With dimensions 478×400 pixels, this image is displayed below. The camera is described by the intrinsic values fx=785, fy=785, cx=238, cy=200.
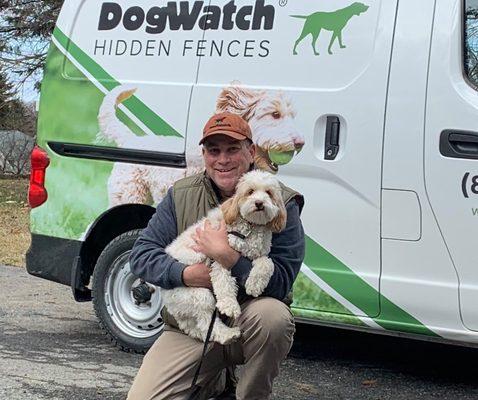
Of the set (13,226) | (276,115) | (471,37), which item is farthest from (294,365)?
(13,226)

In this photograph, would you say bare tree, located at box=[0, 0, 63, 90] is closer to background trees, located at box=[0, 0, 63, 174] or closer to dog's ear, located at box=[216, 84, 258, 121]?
background trees, located at box=[0, 0, 63, 174]

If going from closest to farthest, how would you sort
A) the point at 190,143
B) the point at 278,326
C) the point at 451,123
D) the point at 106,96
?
the point at 278,326
the point at 451,123
the point at 190,143
the point at 106,96

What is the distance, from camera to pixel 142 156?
15.3ft

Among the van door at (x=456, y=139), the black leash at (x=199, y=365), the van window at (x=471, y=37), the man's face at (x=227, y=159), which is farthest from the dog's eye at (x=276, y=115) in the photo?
the black leash at (x=199, y=365)

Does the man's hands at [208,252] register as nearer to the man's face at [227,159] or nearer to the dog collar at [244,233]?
the dog collar at [244,233]

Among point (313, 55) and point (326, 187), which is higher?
point (313, 55)

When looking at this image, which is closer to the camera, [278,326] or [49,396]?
[278,326]

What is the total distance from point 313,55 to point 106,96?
53.9 inches

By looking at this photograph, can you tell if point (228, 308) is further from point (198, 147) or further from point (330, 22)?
point (330, 22)

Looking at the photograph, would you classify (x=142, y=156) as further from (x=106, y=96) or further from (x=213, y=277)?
(x=213, y=277)

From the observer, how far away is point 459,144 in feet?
12.3

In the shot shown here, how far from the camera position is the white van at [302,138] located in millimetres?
3822

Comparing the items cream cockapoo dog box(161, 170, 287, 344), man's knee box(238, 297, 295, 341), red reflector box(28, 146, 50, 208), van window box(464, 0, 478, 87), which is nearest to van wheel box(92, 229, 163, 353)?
red reflector box(28, 146, 50, 208)

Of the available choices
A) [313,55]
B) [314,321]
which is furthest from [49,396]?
[313,55]
